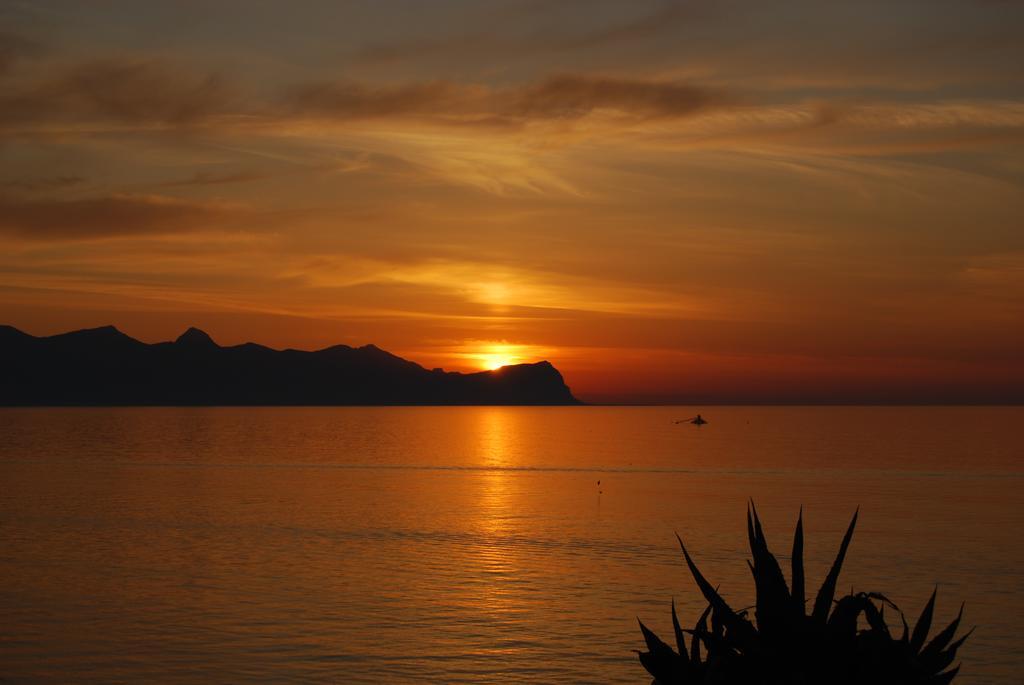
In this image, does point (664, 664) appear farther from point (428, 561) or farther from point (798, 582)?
point (428, 561)

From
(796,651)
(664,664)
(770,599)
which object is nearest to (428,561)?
(664,664)

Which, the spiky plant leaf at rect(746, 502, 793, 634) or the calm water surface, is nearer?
the spiky plant leaf at rect(746, 502, 793, 634)

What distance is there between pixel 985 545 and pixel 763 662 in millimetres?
48447

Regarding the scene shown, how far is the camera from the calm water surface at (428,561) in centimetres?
2809

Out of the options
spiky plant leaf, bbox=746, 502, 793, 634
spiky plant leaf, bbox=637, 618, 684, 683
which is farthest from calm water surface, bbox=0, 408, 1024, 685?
spiky plant leaf, bbox=746, 502, 793, 634

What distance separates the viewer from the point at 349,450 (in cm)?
13825

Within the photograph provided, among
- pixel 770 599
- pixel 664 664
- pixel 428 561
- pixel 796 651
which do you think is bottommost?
pixel 428 561

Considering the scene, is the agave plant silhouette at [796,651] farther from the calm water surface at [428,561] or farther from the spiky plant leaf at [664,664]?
the calm water surface at [428,561]

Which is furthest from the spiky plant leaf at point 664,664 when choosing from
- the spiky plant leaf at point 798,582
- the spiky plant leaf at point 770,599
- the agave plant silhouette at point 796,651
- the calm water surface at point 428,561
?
the calm water surface at point 428,561

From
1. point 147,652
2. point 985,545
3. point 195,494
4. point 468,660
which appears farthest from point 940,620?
point 195,494

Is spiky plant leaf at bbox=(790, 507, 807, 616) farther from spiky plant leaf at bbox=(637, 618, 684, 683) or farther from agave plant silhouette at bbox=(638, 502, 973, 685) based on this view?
spiky plant leaf at bbox=(637, 618, 684, 683)

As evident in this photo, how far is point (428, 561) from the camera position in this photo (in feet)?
147

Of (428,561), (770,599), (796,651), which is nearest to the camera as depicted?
(796,651)

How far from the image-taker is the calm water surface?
2809 centimetres
